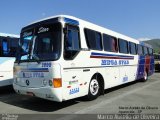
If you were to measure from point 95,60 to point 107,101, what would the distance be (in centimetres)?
164

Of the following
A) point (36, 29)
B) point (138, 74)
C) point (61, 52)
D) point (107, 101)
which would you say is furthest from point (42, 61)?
point (138, 74)

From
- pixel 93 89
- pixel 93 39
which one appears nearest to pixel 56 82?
pixel 93 89

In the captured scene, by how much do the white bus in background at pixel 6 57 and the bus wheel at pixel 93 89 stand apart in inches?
174

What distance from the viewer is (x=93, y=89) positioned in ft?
31.1

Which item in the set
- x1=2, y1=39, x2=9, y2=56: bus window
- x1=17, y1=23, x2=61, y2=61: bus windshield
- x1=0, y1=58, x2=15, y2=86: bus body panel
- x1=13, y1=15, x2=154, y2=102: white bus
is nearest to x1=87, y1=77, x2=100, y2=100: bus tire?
x1=13, y1=15, x2=154, y2=102: white bus

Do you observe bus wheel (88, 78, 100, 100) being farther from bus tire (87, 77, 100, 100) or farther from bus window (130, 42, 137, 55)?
bus window (130, 42, 137, 55)

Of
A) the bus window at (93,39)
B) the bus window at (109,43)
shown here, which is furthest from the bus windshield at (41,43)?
the bus window at (109,43)

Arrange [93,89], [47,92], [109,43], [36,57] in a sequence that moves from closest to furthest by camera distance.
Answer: [47,92], [36,57], [93,89], [109,43]

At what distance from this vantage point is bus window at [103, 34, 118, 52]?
10688mm

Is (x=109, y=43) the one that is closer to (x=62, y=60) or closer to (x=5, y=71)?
(x=62, y=60)

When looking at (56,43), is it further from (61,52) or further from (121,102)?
(121,102)

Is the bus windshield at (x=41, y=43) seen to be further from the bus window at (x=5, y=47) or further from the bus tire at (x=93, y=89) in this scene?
the bus window at (x=5, y=47)

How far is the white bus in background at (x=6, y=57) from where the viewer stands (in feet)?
37.1

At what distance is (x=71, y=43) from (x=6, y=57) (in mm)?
4775
